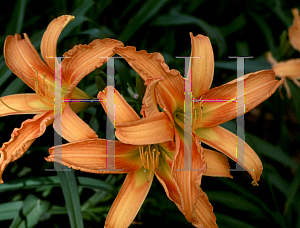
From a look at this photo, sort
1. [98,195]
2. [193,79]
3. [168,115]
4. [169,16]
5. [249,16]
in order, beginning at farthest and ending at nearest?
[249,16] → [169,16] → [98,195] → [193,79] → [168,115]

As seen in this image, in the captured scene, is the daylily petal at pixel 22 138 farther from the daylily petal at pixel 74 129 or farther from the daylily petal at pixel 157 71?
the daylily petal at pixel 157 71

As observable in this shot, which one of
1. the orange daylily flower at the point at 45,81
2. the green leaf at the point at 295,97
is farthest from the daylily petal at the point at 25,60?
the green leaf at the point at 295,97

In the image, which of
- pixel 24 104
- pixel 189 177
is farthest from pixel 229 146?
pixel 24 104

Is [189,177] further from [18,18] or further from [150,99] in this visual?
[18,18]

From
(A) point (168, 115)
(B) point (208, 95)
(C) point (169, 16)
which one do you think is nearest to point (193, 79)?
(B) point (208, 95)

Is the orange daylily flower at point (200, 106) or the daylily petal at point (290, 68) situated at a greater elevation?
the daylily petal at point (290, 68)

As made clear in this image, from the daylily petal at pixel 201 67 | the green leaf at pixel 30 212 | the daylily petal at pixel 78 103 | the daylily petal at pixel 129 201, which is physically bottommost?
the green leaf at pixel 30 212

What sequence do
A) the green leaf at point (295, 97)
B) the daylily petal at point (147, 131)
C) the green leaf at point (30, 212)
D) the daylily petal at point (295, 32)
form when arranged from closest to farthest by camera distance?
the daylily petal at point (147, 131) → the green leaf at point (30, 212) → the daylily petal at point (295, 32) → the green leaf at point (295, 97)

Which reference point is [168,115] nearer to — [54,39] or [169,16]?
[54,39]
